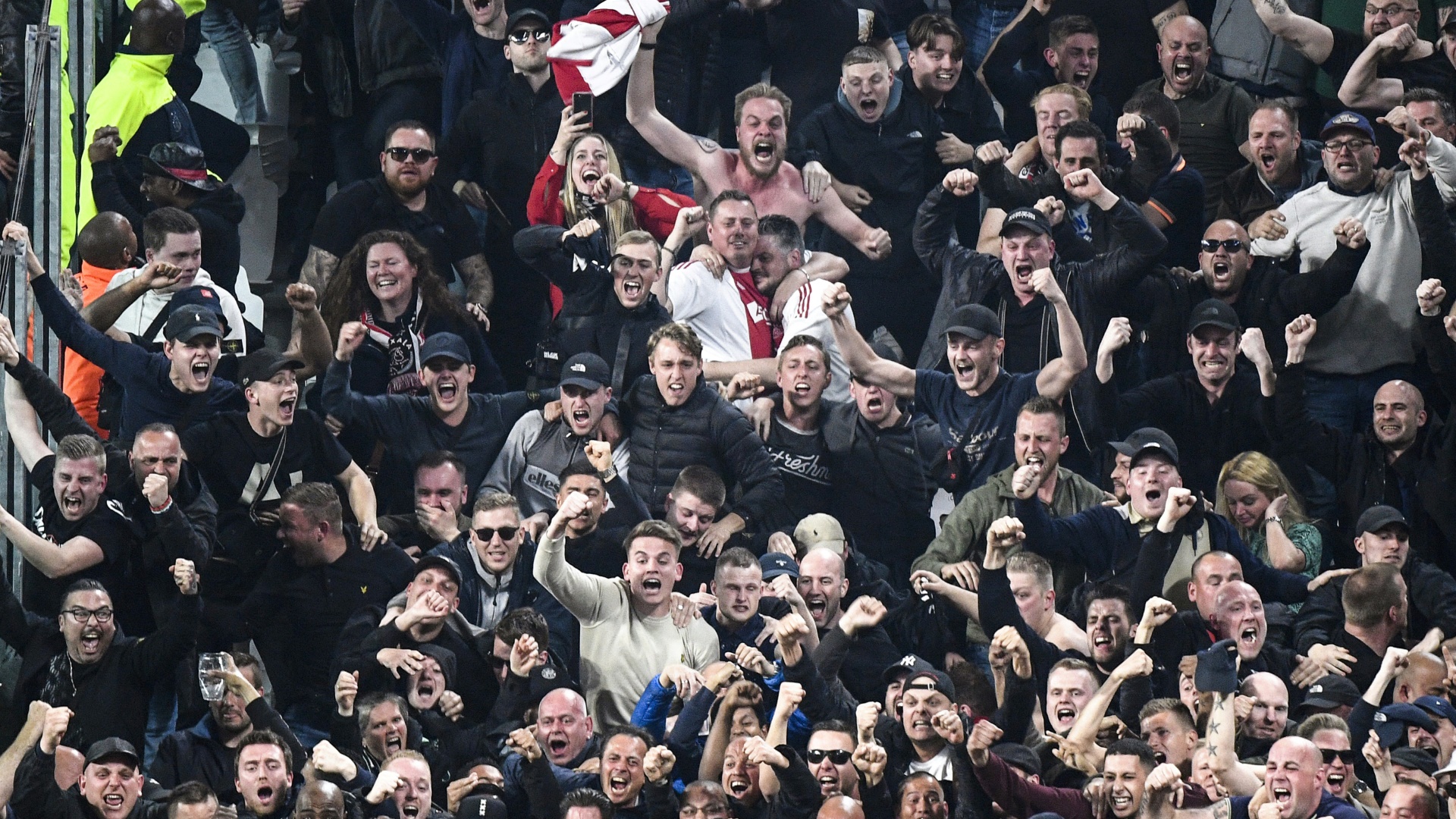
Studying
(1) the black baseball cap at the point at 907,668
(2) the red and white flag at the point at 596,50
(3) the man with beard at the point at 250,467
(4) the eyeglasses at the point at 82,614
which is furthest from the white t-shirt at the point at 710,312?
(4) the eyeglasses at the point at 82,614

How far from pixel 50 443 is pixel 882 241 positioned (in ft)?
14.2

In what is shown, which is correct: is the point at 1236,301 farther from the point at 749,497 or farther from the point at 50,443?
the point at 50,443

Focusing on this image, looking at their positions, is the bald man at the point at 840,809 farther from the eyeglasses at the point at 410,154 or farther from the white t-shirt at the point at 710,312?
the eyeglasses at the point at 410,154

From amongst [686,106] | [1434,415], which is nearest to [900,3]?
[686,106]

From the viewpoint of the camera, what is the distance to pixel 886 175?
15492 millimetres

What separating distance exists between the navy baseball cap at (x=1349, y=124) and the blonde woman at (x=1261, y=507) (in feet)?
5.88

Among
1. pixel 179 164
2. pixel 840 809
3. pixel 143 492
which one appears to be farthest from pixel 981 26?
pixel 143 492

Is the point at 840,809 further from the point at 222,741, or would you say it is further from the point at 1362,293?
the point at 1362,293

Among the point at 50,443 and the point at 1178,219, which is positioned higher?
Result: the point at 1178,219

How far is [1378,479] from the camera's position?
14688 mm

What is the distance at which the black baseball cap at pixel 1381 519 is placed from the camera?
46.2ft

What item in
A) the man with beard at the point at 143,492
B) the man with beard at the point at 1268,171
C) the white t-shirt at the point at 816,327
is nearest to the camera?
the man with beard at the point at 143,492

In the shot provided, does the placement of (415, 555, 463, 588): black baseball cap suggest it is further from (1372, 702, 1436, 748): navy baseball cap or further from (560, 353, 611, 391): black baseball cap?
(1372, 702, 1436, 748): navy baseball cap

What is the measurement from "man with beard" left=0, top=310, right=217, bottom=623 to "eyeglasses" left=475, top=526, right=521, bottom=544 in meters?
1.15
